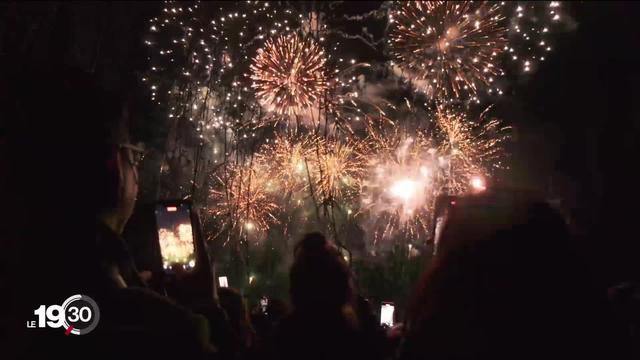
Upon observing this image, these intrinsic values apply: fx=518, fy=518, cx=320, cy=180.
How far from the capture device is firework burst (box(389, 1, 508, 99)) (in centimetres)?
1046

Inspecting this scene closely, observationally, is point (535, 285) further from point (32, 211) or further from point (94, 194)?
point (32, 211)

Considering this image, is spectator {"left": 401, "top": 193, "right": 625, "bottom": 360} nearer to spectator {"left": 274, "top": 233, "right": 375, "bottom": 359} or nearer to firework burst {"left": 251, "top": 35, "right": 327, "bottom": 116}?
spectator {"left": 274, "top": 233, "right": 375, "bottom": 359}

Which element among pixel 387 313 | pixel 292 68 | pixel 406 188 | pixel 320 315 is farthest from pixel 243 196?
pixel 320 315

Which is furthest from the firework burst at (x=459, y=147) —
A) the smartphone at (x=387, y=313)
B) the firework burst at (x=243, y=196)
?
the smartphone at (x=387, y=313)

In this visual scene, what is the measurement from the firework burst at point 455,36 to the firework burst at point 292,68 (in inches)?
74.7

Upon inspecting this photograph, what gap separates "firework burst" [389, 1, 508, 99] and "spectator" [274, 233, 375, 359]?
847 cm

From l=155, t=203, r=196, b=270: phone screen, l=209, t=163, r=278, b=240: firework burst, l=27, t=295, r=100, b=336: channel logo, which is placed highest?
l=209, t=163, r=278, b=240: firework burst

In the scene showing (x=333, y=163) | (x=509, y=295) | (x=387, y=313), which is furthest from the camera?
(x=333, y=163)

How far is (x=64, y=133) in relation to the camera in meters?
2.14

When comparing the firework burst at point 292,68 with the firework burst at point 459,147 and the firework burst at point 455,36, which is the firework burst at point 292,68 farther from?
the firework burst at point 459,147

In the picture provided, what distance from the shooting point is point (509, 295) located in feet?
6.64

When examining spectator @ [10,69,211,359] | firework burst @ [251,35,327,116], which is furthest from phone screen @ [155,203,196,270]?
firework burst @ [251,35,327,116]

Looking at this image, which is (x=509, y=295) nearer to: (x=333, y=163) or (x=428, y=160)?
(x=333, y=163)

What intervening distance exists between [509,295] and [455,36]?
9.35 metres
